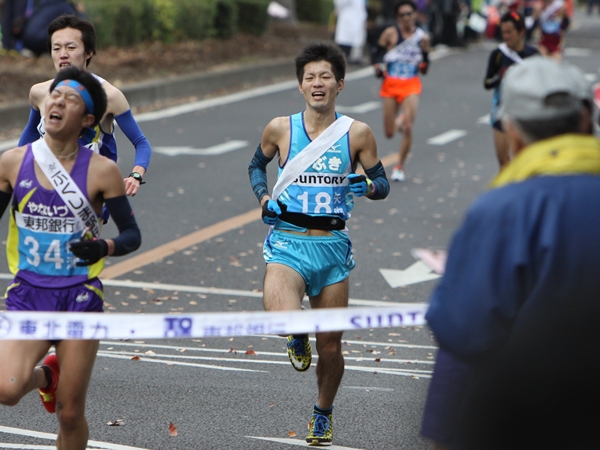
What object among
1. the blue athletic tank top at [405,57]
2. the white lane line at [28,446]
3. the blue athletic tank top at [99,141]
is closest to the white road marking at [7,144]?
the blue athletic tank top at [405,57]

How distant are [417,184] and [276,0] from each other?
16372 millimetres

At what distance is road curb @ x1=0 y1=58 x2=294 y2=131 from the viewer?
15922mm

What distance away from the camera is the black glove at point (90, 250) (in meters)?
4.38

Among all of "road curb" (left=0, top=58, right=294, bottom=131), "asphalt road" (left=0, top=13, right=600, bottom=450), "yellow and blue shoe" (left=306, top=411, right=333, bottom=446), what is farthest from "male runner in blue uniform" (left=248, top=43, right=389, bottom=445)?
"road curb" (left=0, top=58, right=294, bottom=131)

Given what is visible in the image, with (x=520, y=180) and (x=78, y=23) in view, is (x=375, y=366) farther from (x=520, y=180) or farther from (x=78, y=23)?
(x=520, y=180)

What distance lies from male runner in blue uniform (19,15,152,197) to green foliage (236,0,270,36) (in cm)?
1929

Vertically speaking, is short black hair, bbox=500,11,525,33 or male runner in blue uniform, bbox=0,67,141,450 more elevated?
short black hair, bbox=500,11,525,33

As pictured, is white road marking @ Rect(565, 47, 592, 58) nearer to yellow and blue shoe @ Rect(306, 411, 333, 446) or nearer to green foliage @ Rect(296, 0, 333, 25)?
green foliage @ Rect(296, 0, 333, 25)

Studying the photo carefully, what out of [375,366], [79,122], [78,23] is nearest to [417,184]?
[375,366]

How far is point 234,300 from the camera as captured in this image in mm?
8648

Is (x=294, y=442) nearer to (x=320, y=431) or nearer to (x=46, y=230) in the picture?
(x=320, y=431)

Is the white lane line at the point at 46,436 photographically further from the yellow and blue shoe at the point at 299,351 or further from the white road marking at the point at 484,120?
the white road marking at the point at 484,120

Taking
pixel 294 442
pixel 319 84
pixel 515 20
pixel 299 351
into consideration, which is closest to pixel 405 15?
pixel 515 20

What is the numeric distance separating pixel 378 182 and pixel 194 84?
14639 millimetres
